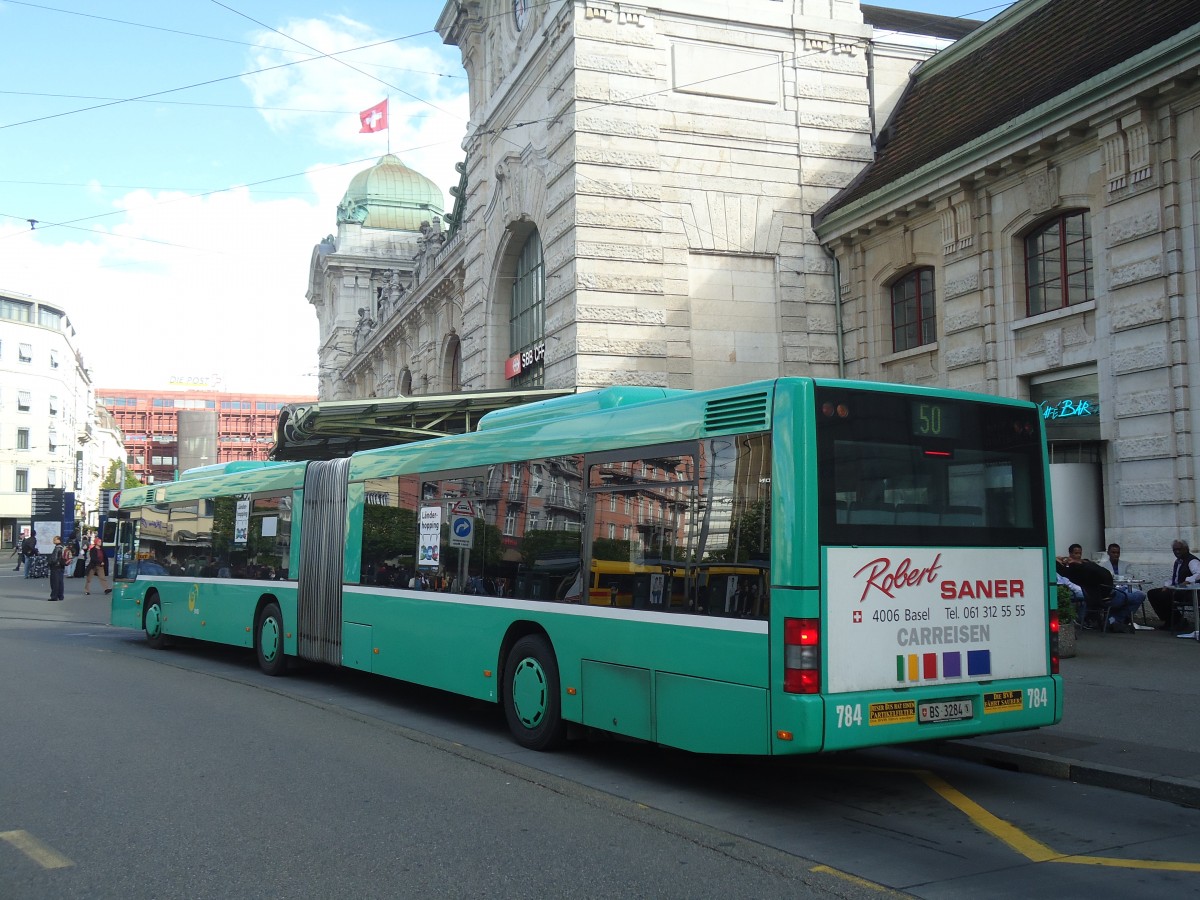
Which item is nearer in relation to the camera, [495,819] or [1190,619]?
[495,819]

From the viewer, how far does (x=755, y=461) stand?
725cm

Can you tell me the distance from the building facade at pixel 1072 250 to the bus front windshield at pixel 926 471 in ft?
29.6

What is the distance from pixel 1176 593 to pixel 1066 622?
11.6 feet

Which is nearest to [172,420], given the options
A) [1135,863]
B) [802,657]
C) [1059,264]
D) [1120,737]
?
[1059,264]

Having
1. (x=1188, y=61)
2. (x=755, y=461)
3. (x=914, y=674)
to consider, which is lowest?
(x=914, y=674)

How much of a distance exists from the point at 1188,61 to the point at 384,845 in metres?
14.6

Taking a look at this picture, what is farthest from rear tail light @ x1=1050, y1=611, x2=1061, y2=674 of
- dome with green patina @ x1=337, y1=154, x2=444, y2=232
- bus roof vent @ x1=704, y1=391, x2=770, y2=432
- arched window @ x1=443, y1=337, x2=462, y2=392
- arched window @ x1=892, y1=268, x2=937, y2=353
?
dome with green patina @ x1=337, y1=154, x2=444, y2=232

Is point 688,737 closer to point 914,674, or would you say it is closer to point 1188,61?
point 914,674

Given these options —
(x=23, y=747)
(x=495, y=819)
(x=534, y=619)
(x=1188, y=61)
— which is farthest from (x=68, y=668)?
(x=1188, y=61)

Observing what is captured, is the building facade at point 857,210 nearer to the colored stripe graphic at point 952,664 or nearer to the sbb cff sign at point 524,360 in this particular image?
the sbb cff sign at point 524,360

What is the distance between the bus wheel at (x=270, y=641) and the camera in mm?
14445

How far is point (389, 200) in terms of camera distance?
63406 millimetres

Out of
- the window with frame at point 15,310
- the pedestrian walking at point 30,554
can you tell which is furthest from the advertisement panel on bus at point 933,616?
the window with frame at point 15,310

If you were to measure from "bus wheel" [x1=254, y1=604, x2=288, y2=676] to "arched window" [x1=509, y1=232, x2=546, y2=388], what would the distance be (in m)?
11.8
